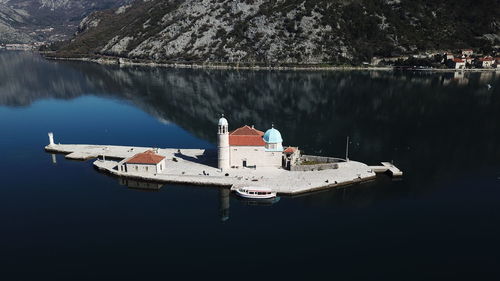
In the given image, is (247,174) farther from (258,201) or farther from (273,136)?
(273,136)

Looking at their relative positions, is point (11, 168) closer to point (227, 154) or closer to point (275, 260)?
point (227, 154)

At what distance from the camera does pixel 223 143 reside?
6869 centimetres

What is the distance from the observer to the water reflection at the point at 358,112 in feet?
284

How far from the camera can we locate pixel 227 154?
69.8 m

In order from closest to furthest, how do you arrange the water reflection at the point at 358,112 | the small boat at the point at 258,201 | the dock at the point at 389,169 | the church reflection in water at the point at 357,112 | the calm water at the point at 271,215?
the calm water at the point at 271,215
the small boat at the point at 258,201
the dock at the point at 389,169
the church reflection in water at the point at 357,112
the water reflection at the point at 358,112

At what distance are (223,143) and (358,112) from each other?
7438cm

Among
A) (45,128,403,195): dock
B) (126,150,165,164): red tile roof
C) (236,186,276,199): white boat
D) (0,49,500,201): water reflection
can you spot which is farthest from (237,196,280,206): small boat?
(0,49,500,201): water reflection

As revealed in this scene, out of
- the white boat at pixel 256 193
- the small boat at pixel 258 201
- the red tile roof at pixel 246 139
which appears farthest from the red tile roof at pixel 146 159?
the small boat at pixel 258 201

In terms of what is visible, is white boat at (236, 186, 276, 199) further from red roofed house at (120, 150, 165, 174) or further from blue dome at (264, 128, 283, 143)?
red roofed house at (120, 150, 165, 174)

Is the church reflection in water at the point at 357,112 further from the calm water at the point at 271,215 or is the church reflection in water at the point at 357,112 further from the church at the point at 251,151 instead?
the church at the point at 251,151

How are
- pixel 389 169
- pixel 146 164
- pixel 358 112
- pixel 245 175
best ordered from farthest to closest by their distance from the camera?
pixel 358 112
pixel 389 169
pixel 146 164
pixel 245 175

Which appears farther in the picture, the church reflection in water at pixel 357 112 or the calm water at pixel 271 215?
the church reflection in water at pixel 357 112

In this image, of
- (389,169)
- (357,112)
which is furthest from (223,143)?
(357,112)

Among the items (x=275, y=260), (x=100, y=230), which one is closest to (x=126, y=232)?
(x=100, y=230)
